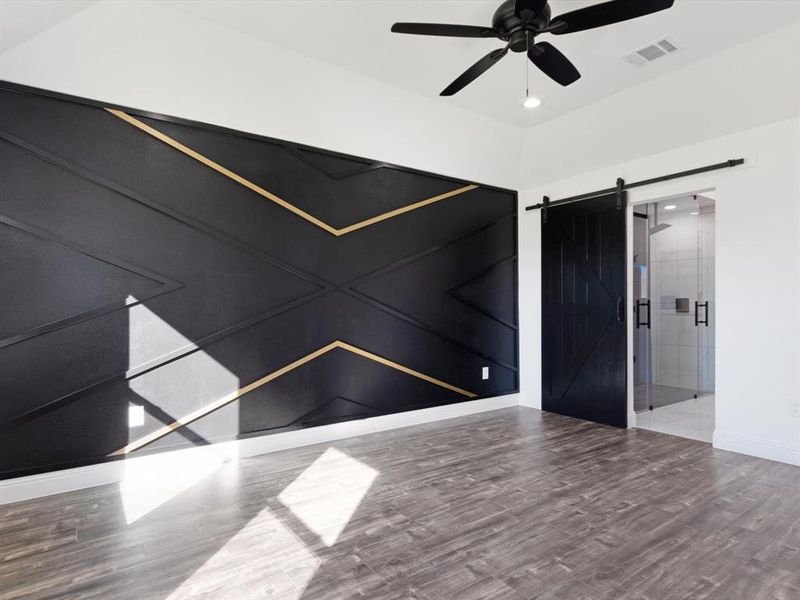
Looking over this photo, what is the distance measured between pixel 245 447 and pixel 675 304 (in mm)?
6380

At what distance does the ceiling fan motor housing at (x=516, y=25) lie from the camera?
8.56 feet

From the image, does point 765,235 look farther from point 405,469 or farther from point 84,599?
point 84,599

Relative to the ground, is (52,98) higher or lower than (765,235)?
higher

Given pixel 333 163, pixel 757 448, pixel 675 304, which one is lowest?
pixel 757 448

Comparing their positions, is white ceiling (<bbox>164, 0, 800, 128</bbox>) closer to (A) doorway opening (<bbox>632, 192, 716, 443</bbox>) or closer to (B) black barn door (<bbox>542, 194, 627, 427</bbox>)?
(B) black barn door (<bbox>542, 194, 627, 427</bbox>)

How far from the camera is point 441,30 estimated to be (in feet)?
8.44

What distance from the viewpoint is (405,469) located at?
346 centimetres

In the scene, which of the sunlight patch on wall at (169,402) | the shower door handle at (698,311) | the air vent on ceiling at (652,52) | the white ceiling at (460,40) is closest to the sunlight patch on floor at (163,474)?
the sunlight patch on wall at (169,402)

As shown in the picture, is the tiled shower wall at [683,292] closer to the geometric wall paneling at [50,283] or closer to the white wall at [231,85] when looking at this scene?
the white wall at [231,85]

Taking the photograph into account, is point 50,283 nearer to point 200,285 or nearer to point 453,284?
point 200,285

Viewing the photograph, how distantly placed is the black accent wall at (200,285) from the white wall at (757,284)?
97.6 inches

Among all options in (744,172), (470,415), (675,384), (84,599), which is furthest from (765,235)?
(84,599)

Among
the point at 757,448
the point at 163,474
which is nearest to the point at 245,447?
the point at 163,474

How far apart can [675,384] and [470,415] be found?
382 cm
